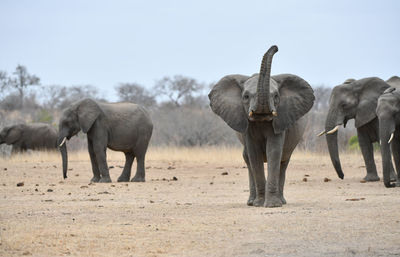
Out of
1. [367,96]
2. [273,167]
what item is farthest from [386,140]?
[273,167]

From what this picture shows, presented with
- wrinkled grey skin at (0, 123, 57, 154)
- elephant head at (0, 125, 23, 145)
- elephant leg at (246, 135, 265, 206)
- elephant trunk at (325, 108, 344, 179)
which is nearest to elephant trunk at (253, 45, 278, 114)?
elephant leg at (246, 135, 265, 206)

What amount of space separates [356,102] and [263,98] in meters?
7.99

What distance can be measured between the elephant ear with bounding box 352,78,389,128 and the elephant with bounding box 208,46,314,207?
20.7 feet

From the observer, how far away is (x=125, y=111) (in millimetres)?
20906

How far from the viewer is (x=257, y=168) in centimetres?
1168

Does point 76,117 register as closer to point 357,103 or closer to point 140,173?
point 140,173

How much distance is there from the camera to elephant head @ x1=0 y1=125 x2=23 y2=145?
108 ft

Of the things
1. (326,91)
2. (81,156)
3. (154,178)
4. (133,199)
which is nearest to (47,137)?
(81,156)

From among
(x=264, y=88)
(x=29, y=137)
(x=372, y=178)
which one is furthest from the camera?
(x=29, y=137)

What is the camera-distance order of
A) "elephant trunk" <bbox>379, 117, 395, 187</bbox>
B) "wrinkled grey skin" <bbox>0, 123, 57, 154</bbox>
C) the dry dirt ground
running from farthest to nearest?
"wrinkled grey skin" <bbox>0, 123, 57, 154</bbox> → "elephant trunk" <bbox>379, 117, 395, 187</bbox> → the dry dirt ground

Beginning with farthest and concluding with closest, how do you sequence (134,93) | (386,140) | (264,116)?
(134,93) < (386,140) < (264,116)

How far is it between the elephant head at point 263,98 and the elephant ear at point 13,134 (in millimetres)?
22332

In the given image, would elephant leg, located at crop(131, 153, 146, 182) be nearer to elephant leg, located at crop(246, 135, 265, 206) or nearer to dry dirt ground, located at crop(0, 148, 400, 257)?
dry dirt ground, located at crop(0, 148, 400, 257)

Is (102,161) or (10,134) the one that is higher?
(102,161)
